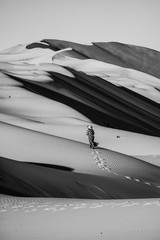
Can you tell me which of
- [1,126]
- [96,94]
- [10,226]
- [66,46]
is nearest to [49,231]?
[10,226]

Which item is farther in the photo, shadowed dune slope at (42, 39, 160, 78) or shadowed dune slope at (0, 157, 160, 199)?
shadowed dune slope at (42, 39, 160, 78)

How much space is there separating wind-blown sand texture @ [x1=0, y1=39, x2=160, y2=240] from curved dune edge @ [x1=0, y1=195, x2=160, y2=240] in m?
0.01

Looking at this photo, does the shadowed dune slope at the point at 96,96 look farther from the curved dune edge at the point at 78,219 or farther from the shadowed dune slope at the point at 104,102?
the curved dune edge at the point at 78,219

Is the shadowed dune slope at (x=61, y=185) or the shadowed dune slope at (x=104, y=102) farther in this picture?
the shadowed dune slope at (x=104, y=102)

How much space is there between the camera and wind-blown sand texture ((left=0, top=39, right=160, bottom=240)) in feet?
27.3

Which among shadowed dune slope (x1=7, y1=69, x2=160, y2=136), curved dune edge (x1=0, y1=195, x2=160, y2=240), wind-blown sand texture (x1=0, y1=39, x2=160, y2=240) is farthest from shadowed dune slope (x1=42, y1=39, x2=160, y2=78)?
curved dune edge (x1=0, y1=195, x2=160, y2=240)

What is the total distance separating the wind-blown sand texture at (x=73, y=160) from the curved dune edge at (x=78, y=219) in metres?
0.01

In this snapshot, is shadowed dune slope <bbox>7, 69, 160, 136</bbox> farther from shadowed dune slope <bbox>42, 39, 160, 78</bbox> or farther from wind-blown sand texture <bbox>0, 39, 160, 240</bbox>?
shadowed dune slope <bbox>42, 39, 160, 78</bbox>

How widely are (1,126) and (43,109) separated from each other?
10.9 meters

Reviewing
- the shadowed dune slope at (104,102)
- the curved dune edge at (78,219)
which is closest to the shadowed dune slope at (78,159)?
the curved dune edge at (78,219)

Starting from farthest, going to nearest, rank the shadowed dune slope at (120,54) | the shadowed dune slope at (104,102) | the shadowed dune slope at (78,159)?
1. the shadowed dune slope at (120,54)
2. the shadowed dune slope at (104,102)
3. the shadowed dune slope at (78,159)

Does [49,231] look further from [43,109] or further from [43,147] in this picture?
[43,109]

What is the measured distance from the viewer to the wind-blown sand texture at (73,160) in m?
8.32

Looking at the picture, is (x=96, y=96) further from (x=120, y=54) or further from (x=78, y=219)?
(x=120, y=54)
